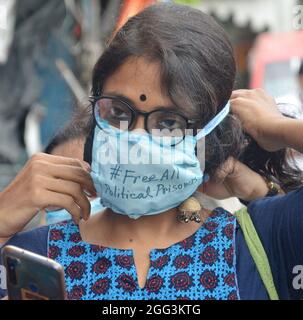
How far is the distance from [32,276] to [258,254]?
582 millimetres

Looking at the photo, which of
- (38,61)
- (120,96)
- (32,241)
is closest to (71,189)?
(32,241)

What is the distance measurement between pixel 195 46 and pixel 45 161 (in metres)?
0.49

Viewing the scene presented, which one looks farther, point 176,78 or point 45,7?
point 45,7

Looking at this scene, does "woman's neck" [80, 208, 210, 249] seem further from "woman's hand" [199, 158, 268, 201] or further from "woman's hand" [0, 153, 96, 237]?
"woman's hand" [199, 158, 268, 201]

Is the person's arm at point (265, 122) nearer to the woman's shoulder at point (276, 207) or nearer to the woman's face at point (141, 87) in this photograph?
the woman's shoulder at point (276, 207)

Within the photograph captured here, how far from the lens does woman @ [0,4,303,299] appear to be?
2.01 m

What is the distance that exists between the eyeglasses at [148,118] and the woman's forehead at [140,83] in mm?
22

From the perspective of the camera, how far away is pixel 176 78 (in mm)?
2039

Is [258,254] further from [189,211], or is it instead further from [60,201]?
[60,201]

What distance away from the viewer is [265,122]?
7.10 ft
